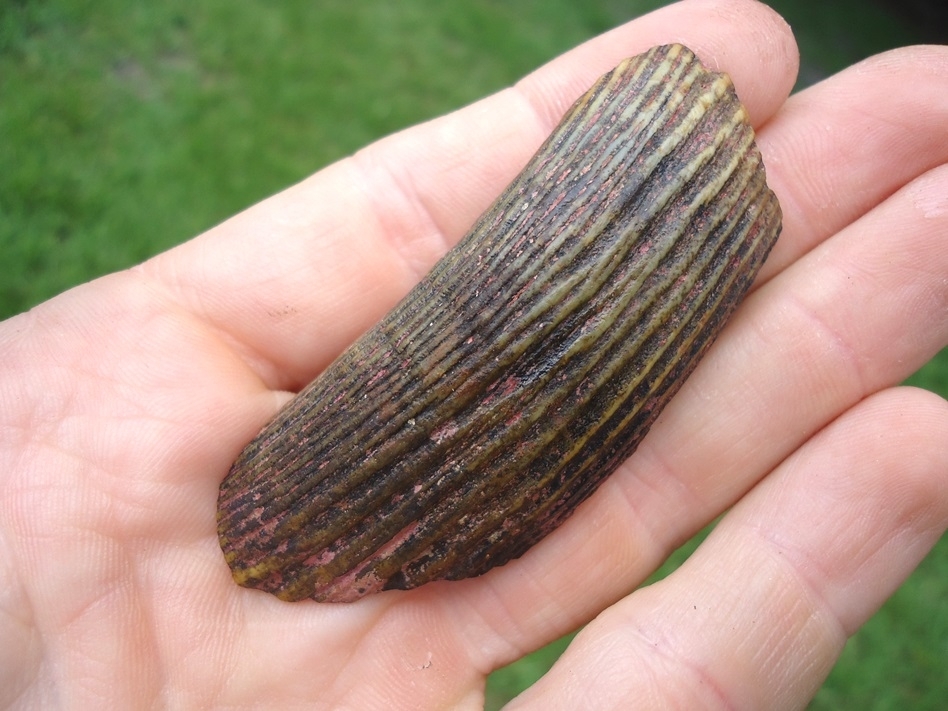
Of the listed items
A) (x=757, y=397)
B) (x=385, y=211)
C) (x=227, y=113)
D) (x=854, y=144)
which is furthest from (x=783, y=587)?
(x=227, y=113)

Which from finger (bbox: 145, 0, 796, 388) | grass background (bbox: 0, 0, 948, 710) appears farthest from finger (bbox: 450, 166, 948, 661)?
grass background (bbox: 0, 0, 948, 710)

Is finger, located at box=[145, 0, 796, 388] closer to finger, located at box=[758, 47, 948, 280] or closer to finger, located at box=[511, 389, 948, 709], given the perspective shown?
finger, located at box=[758, 47, 948, 280]

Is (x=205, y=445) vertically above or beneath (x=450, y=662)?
above

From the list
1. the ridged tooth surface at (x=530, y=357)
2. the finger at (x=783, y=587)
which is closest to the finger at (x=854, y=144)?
the ridged tooth surface at (x=530, y=357)

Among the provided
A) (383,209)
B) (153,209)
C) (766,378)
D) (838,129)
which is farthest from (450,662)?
(153,209)

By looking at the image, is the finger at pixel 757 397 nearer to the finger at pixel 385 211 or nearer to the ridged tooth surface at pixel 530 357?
the ridged tooth surface at pixel 530 357

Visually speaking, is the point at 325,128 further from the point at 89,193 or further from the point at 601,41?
the point at 601,41
